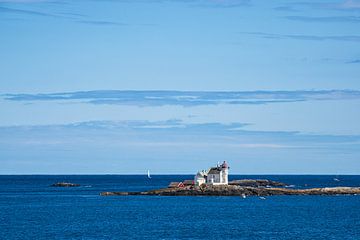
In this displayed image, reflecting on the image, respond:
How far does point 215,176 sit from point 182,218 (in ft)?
166

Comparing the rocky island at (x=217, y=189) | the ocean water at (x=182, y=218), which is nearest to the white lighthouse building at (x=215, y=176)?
the rocky island at (x=217, y=189)

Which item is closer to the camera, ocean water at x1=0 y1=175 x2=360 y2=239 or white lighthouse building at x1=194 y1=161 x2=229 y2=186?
ocean water at x1=0 y1=175 x2=360 y2=239

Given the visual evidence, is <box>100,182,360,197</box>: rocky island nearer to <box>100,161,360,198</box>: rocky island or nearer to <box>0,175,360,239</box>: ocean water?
<box>100,161,360,198</box>: rocky island

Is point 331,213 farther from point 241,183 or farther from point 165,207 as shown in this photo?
point 241,183

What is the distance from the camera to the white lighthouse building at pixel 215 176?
151750 millimetres

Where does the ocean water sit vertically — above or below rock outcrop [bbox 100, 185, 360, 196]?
below

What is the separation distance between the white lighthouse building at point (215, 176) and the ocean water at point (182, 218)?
5988 millimetres

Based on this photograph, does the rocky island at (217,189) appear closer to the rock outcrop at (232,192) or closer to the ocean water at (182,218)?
the rock outcrop at (232,192)

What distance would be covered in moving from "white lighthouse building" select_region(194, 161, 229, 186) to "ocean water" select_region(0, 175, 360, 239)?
5988 millimetres

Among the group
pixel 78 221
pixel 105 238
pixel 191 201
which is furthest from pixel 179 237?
pixel 191 201

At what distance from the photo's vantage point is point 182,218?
103000 mm

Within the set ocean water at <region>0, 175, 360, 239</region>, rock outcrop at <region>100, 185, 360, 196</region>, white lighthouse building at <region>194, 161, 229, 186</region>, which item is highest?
white lighthouse building at <region>194, 161, 229, 186</region>

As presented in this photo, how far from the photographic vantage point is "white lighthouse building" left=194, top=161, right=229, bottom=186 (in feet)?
498

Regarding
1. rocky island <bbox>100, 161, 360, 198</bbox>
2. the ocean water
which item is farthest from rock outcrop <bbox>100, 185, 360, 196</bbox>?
the ocean water
